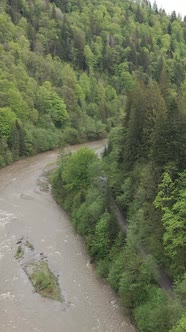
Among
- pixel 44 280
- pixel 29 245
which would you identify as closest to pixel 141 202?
pixel 44 280

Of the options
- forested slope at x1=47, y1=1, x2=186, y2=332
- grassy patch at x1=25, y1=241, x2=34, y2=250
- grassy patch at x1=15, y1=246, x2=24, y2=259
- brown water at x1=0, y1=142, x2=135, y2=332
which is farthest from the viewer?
grassy patch at x1=25, y1=241, x2=34, y2=250

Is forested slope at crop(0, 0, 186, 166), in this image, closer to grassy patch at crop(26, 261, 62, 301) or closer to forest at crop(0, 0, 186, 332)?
forest at crop(0, 0, 186, 332)

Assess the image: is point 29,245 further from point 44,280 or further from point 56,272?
point 44,280

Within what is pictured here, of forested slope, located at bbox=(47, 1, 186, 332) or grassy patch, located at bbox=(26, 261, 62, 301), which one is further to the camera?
grassy patch, located at bbox=(26, 261, 62, 301)

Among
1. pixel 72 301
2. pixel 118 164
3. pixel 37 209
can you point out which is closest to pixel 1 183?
pixel 37 209

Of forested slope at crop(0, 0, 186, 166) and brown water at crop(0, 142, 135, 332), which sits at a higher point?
forested slope at crop(0, 0, 186, 166)

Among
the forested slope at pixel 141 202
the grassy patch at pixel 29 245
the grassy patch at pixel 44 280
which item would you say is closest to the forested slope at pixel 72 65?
the forested slope at pixel 141 202

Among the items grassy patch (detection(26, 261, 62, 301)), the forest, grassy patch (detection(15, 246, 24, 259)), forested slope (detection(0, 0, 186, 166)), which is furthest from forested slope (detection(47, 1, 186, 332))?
forested slope (detection(0, 0, 186, 166))

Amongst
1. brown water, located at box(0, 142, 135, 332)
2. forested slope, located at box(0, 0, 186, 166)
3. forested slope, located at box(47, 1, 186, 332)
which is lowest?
brown water, located at box(0, 142, 135, 332)
